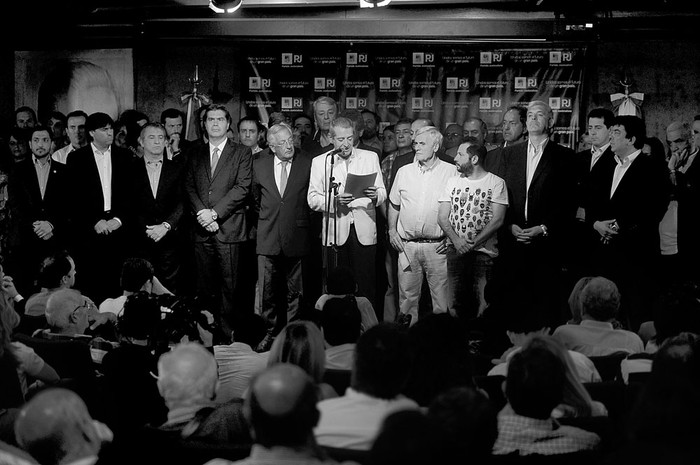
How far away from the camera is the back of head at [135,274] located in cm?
544

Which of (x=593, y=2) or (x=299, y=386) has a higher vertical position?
(x=593, y=2)

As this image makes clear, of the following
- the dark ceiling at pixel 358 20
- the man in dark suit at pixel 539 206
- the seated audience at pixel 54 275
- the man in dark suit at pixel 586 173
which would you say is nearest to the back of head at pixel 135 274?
the seated audience at pixel 54 275

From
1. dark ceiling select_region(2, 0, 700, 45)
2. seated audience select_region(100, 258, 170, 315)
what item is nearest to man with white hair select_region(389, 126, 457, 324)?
seated audience select_region(100, 258, 170, 315)

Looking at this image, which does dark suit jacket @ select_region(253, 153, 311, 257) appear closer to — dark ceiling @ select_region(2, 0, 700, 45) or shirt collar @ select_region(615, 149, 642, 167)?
shirt collar @ select_region(615, 149, 642, 167)

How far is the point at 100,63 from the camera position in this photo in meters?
10.4

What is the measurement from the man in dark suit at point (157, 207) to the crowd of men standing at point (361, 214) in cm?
1

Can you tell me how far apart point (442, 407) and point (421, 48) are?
741 cm

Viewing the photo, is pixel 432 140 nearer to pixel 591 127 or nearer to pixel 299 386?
pixel 591 127

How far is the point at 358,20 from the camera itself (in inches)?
375

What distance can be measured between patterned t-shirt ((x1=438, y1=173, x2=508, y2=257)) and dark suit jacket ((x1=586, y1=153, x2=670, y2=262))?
0.85 meters

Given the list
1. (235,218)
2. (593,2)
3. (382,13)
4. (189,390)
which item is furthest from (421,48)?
(189,390)

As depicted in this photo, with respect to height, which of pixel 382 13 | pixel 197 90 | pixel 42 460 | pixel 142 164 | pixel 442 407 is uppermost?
pixel 382 13

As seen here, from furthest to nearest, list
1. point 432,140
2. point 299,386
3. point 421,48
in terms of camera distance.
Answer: point 421,48 → point 432,140 → point 299,386

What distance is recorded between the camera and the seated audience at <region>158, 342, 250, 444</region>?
3.10 m
